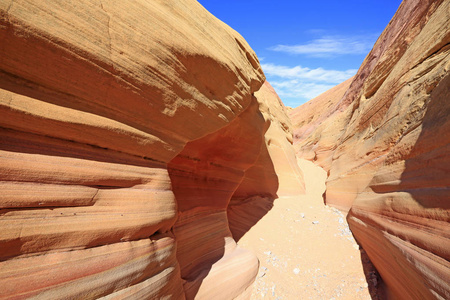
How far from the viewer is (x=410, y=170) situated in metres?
2.67

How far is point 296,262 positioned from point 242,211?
79.6 inches

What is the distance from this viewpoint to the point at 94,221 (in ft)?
5.60

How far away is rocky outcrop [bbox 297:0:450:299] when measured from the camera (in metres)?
1.96

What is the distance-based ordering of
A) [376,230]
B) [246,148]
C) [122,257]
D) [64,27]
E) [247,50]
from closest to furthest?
[64,27] → [122,257] → [376,230] → [247,50] → [246,148]

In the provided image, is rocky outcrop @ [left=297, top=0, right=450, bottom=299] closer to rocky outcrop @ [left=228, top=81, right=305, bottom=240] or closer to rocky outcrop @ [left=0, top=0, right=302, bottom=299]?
rocky outcrop @ [left=228, top=81, right=305, bottom=240]

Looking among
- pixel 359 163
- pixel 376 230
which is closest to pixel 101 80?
pixel 376 230

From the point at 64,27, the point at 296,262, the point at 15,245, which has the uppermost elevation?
the point at 64,27

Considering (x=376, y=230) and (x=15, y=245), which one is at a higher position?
(x=15, y=245)

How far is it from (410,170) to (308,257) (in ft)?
8.07

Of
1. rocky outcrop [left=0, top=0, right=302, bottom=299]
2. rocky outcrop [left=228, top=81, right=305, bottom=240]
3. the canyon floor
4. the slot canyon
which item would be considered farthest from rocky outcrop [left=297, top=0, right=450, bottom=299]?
rocky outcrop [left=0, top=0, right=302, bottom=299]

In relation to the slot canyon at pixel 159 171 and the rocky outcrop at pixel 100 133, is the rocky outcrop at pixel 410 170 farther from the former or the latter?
the rocky outcrop at pixel 100 133

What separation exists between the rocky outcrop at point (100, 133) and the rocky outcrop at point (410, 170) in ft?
8.09

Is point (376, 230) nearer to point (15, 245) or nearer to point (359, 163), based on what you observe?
point (359, 163)

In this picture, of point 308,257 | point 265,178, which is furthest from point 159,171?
point 265,178
